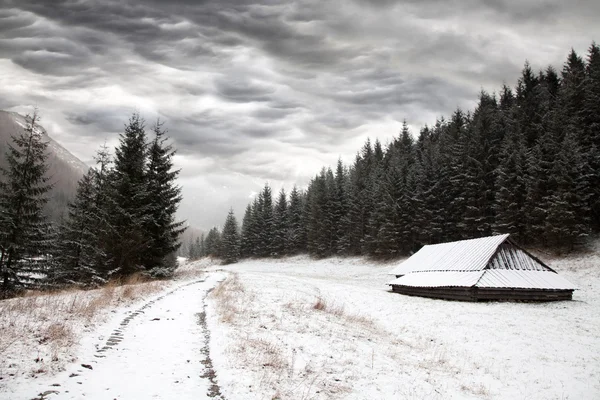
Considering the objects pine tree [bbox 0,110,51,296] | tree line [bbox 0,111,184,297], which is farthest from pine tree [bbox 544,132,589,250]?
pine tree [bbox 0,110,51,296]

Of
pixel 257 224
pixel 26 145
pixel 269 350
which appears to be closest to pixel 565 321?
pixel 269 350

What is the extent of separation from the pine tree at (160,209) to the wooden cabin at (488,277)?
21.4 meters

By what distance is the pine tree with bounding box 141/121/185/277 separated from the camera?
27.1m

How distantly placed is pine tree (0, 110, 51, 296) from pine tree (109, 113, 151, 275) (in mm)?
4506

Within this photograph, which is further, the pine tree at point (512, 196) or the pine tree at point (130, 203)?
the pine tree at point (512, 196)

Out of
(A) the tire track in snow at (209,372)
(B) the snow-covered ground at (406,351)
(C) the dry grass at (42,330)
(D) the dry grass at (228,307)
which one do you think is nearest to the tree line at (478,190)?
(B) the snow-covered ground at (406,351)

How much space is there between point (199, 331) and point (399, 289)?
26712 mm

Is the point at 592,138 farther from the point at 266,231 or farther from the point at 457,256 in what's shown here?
the point at 266,231

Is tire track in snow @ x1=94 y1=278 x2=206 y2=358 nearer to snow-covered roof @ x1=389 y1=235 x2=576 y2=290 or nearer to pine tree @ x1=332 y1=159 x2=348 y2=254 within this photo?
snow-covered roof @ x1=389 y1=235 x2=576 y2=290

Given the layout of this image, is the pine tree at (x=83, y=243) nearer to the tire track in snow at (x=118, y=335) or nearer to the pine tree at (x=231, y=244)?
the tire track in snow at (x=118, y=335)

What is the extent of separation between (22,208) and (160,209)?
8.78 m

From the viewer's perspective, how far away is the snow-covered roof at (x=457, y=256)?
93.0 feet

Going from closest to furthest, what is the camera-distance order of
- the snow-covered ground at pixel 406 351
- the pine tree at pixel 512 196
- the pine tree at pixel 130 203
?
the snow-covered ground at pixel 406 351, the pine tree at pixel 130 203, the pine tree at pixel 512 196

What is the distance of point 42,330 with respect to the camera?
8.30 meters
